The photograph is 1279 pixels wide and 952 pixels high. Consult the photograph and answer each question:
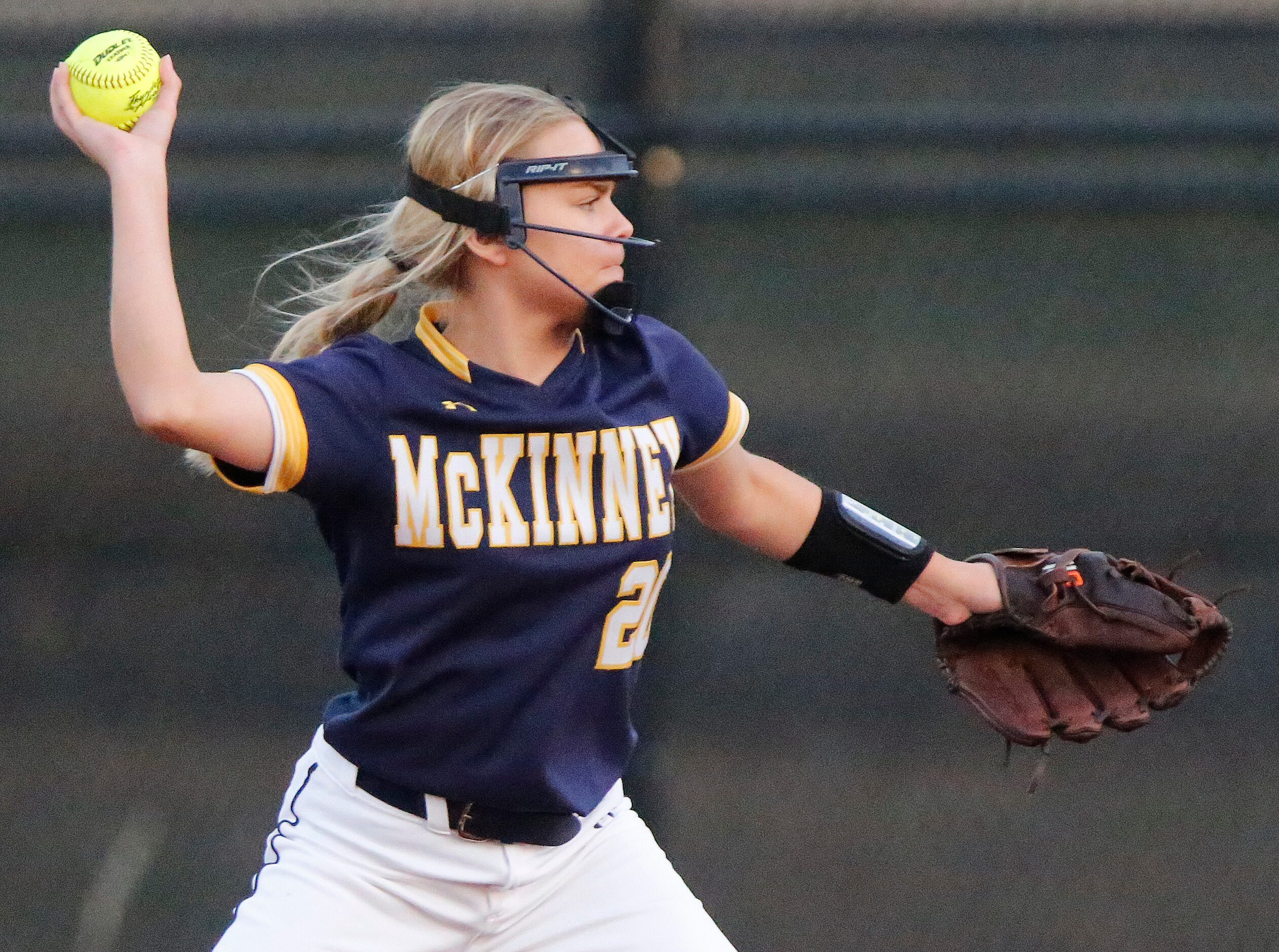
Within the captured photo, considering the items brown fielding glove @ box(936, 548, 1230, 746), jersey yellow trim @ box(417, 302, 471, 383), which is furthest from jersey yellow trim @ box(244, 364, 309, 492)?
brown fielding glove @ box(936, 548, 1230, 746)

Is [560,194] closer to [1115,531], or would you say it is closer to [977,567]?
[977,567]

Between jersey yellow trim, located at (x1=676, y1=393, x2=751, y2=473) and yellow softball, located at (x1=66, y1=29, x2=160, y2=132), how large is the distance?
90 centimetres

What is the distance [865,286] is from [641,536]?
1095 millimetres

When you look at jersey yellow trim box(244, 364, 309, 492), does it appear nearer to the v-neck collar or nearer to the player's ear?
the v-neck collar

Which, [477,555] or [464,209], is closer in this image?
[477,555]

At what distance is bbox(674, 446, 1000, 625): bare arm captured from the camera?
245cm

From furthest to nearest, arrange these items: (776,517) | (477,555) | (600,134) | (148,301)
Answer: (776,517) → (600,134) → (477,555) → (148,301)

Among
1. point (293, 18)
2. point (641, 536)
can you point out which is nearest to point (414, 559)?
point (641, 536)

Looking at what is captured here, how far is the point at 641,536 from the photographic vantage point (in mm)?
2211

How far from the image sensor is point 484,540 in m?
2.10

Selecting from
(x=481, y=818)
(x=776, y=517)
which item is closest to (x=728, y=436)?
(x=776, y=517)

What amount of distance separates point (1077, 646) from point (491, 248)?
1.11m

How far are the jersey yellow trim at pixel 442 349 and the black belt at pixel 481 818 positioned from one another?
540mm

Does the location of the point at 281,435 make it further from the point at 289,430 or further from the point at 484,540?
the point at 484,540
